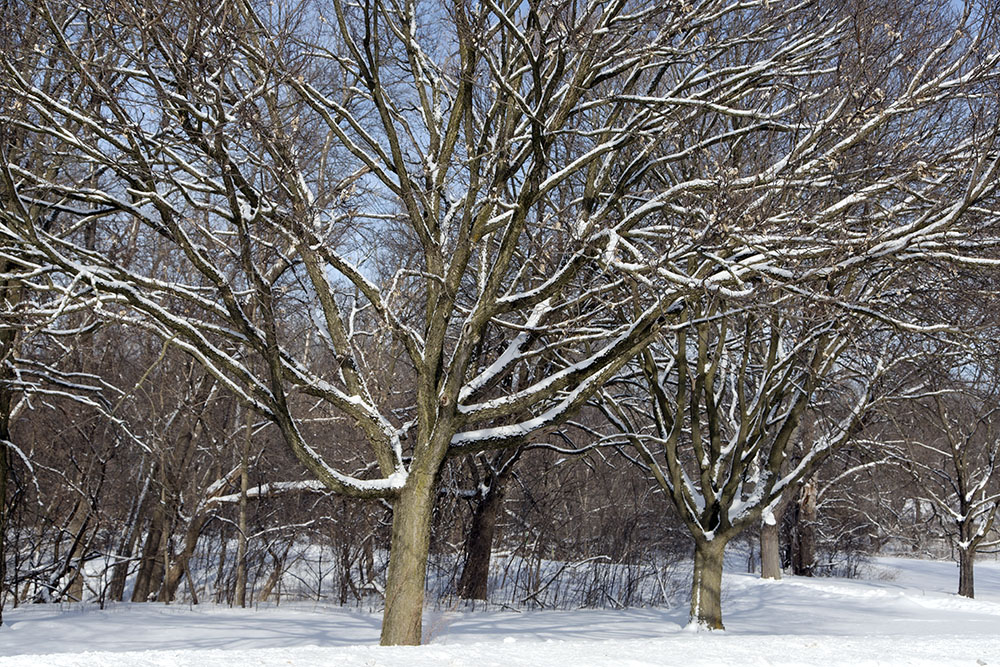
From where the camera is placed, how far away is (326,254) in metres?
6.60

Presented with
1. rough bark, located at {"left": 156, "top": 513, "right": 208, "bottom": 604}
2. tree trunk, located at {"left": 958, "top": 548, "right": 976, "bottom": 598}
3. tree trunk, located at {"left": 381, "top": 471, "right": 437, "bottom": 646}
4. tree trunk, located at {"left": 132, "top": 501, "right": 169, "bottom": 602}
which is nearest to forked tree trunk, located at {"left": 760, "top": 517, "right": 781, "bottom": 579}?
tree trunk, located at {"left": 958, "top": 548, "right": 976, "bottom": 598}

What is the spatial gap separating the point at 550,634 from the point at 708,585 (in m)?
2.38

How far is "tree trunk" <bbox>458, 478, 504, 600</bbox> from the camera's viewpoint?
12.2 meters

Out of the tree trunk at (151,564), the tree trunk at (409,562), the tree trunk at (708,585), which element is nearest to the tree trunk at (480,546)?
the tree trunk at (708,585)

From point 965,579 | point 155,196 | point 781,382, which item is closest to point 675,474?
point 781,382

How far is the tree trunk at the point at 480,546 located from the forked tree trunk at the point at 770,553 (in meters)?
8.66

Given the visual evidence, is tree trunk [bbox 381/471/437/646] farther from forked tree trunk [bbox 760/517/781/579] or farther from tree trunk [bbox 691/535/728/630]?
forked tree trunk [bbox 760/517/781/579]

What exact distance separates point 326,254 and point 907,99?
464cm

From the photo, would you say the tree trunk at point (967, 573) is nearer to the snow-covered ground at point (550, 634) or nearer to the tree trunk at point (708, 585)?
the snow-covered ground at point (550, 634)

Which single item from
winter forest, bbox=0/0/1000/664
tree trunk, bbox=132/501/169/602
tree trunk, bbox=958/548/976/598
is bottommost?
tree trunk, bbox=132/501/169/602

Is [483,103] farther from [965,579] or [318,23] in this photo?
[965,579]

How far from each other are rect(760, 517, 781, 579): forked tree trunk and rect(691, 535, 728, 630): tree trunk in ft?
29.8

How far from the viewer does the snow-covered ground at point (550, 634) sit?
4.79 meters

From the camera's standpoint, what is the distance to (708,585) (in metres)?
9.72
